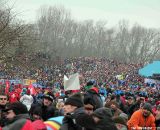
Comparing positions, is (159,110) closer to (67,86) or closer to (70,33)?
(67,86)

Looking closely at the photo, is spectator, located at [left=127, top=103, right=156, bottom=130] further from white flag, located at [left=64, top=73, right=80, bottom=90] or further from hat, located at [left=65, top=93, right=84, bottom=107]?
hat, located at [left=65, top=93, right=84, bottom=107]

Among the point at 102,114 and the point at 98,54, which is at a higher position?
the point at 102,114

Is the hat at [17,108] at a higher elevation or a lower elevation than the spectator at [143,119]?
higher

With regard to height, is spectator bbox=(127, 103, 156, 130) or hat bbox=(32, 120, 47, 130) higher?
hat bbox=(32, 120, 47, 130)

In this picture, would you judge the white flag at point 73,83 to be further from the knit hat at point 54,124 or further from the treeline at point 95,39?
the treeline at point 95,39

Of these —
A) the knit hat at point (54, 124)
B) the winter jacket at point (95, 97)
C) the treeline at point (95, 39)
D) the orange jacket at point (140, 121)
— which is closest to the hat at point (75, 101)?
the knit hat at point (54, 124)

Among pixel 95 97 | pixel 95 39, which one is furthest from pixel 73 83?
pixel 95 39

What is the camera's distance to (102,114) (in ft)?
18.2

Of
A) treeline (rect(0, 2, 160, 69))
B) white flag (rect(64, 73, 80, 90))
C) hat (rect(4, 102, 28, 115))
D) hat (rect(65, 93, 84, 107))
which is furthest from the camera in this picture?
treeline (rect(0, 2, 160, 69))

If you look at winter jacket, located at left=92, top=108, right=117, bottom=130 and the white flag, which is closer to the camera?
winter jacket, located at left=92, top=108, right=117, bottom=130

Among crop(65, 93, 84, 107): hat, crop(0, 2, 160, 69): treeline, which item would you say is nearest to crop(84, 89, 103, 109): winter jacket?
crop(65, 93, 84, 107): hat

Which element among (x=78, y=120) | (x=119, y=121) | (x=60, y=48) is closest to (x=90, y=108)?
(x=119, y=121)

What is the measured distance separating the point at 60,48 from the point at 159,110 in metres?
81.2

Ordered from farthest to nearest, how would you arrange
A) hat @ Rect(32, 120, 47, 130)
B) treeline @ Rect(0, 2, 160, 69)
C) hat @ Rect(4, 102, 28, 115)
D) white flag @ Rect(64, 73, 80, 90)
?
treeline @ Rect(0, 2, 160, 69) < white flag @ Rect(64, 73, 80, 90) < hat @ Rect(4, 102, 28, 115) < hat @ Rect(32, 120, 47, 130)
